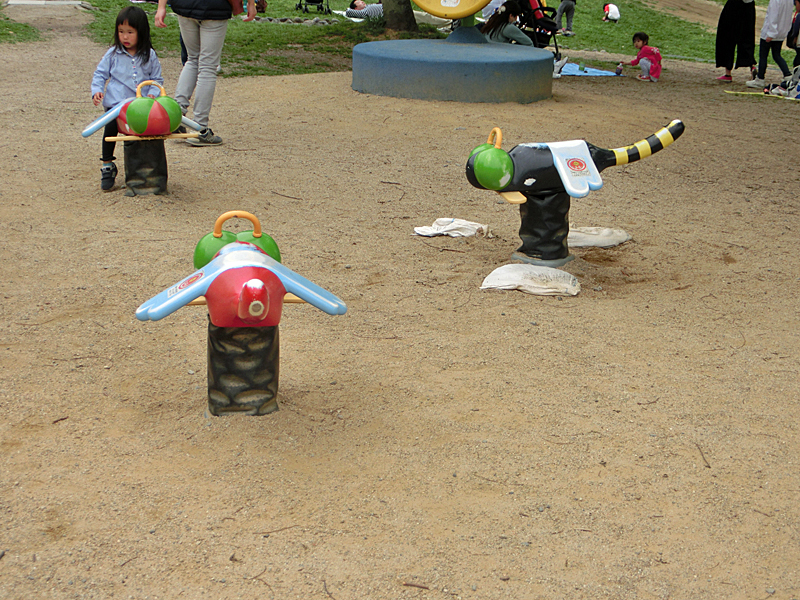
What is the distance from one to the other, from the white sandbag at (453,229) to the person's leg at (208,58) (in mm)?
2427

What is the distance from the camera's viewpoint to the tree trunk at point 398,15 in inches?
521

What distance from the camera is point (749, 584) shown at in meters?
2.13

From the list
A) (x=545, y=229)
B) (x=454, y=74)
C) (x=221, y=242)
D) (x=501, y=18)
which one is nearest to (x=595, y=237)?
(x=545, y=229)

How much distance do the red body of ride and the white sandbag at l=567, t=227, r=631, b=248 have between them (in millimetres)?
2762

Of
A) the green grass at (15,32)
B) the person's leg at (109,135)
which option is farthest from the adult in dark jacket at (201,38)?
the green grass at (15,32)

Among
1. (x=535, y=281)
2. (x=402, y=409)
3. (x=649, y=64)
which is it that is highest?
(x=649, y=64)

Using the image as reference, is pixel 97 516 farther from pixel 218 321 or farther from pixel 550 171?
pixel 550 171

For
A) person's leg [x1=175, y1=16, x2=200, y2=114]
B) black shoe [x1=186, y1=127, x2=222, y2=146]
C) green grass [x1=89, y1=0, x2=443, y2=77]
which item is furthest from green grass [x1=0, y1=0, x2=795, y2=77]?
person's leg [x1=175, y1=16, x2=200, y2=114]

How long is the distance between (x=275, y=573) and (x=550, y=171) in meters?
2.67

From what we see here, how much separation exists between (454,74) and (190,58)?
2.98 metres

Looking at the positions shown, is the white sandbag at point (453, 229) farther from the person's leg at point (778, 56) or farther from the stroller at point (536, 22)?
the person's leg at point (778, 56)

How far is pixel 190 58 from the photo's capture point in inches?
250

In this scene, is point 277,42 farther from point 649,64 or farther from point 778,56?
point 778,56

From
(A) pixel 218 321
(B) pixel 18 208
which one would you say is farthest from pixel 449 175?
(A) pixel 218 321
